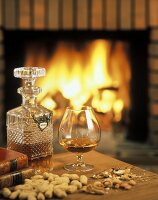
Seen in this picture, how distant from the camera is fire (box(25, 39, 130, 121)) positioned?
2.85 metres

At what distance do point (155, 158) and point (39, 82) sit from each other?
0.74 m

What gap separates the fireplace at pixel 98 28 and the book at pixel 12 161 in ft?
4.98

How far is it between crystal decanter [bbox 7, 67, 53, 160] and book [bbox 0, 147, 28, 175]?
0.20 ft

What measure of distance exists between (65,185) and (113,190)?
101 millimetres

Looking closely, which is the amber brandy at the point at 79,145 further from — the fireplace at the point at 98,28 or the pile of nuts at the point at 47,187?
the fireplace at the point at 98,28

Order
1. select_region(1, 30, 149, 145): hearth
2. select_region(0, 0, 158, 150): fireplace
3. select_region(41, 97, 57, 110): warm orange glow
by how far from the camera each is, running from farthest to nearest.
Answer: select_region(41, 97, 57, 110): warm orange glow → select_region(1, 30, 149, 145): hearth → select_region(0, 0, 158, 150): fireplace

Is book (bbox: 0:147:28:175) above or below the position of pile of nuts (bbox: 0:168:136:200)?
above

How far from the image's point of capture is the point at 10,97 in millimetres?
2770

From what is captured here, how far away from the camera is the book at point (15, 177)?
1.11 metres

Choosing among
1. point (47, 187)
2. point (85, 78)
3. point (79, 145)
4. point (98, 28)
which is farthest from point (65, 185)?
point (85, 78)

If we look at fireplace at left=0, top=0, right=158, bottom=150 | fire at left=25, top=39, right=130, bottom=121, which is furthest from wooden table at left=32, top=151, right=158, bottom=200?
fire at left=25, top=39, right=130, bottom=121

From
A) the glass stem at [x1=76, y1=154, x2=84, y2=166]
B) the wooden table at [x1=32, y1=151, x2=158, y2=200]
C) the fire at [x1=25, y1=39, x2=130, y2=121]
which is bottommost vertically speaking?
the wooden table at [x1=32, y1=151, x2=158, y2=200]

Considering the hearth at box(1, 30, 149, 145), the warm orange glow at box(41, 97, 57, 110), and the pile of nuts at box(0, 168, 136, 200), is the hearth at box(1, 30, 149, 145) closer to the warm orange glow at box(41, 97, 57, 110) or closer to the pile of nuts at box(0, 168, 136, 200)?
the warm orange glow at box(41, 97, 57, 110)

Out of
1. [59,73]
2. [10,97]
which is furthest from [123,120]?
[10,97]
